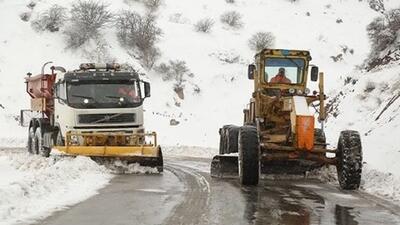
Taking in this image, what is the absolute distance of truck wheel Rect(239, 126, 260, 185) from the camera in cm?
1334

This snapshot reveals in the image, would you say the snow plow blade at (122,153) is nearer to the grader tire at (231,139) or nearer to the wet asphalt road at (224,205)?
the wet asphalt road at (224,205)

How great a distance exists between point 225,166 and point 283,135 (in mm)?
1658

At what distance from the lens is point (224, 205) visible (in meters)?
10.7

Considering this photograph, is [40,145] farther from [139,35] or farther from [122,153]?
[139,35]

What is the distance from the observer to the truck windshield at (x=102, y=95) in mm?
18094

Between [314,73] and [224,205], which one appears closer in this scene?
[224,205]

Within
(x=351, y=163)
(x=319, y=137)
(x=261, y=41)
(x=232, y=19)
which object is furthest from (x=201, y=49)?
(x=351, y=163)

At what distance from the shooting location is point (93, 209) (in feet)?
33.0

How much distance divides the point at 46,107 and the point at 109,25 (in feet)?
93.1

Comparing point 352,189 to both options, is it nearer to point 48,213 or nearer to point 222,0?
point 48,213

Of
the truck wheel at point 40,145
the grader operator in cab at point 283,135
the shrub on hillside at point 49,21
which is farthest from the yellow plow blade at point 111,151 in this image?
the shrub on hillside at point 49,21

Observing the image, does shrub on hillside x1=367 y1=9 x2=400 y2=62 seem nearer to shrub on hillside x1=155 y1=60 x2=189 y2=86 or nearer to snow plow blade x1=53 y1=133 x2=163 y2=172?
shrub on hillside x1=155 y1=60 x2=189 y2=86

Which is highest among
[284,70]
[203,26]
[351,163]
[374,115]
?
[203,26]

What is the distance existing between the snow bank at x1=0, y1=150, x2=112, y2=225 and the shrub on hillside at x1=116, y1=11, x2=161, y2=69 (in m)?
30.4
